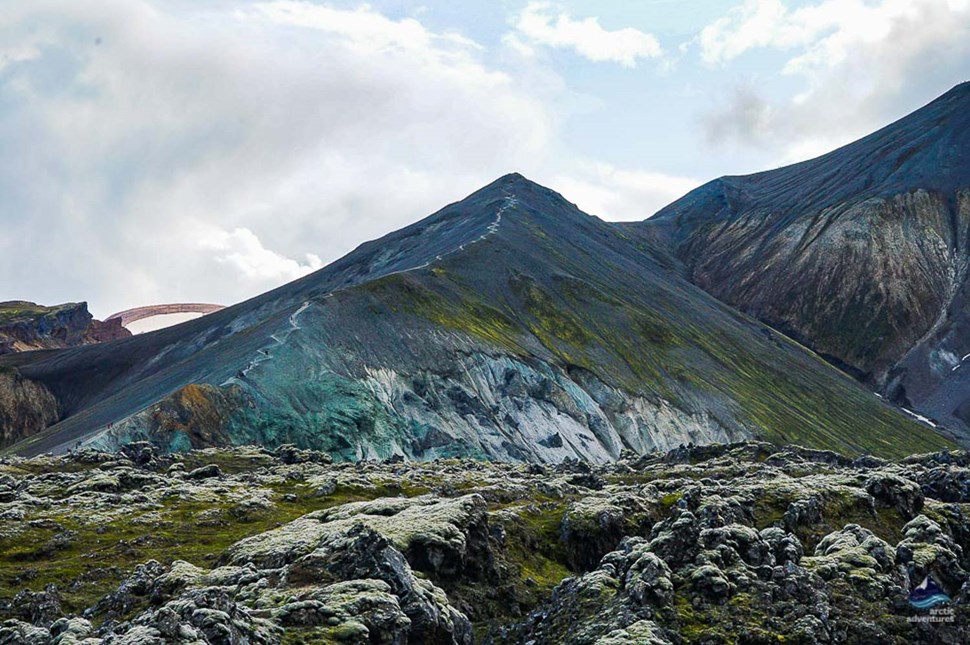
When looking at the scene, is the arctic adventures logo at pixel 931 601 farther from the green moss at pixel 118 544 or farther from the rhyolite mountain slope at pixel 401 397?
the rhyolite mountain slope at pixel 401 397

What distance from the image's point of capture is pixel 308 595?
34719 mm

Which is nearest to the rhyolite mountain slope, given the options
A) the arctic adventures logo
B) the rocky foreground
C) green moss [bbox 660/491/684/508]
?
the rocky foreground

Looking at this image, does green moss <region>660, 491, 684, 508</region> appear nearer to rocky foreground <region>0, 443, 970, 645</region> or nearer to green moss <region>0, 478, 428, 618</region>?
rocky foreground <region>0, 443, 970, 645</region>

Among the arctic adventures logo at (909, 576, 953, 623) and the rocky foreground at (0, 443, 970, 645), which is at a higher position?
the rocky foreground at (0, 443, 970, 645)

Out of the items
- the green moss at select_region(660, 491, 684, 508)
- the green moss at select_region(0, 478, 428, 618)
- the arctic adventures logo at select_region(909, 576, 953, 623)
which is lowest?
the arctic adventures logo at select_region(909, 576, 953, 623)

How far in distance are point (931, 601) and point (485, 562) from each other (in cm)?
2173

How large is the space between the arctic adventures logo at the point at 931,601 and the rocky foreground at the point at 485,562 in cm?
20

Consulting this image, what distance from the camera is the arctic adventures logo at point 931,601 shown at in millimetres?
32688

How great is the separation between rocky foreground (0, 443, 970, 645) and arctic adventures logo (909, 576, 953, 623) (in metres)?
0.20

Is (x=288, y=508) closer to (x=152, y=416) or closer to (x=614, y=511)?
(x=614, y=511)

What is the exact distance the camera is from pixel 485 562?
47.0 m

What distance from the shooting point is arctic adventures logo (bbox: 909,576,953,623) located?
107 feet

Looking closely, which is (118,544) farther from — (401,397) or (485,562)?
(401,397)

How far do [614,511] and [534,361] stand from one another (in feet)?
410
